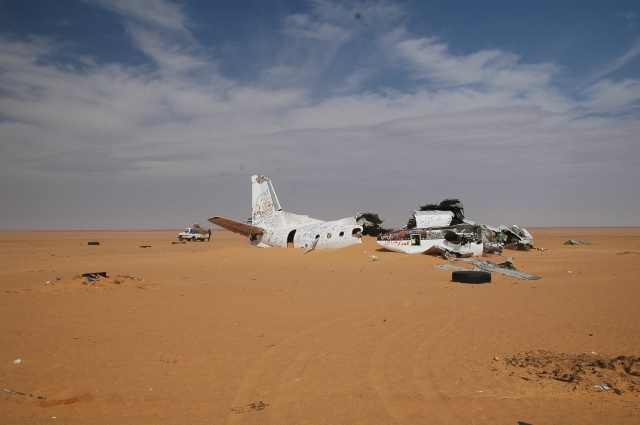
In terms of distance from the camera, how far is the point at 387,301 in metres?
10.6

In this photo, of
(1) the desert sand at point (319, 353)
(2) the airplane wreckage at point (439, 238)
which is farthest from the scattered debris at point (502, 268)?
(2) the airplane wreckage at point (439, 238)

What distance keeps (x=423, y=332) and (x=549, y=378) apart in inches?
100

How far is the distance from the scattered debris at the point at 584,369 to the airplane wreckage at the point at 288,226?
58.1ft

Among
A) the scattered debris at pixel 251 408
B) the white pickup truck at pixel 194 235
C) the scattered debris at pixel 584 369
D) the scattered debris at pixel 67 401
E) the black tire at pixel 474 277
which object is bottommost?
the scattered debris at pixel 67 401

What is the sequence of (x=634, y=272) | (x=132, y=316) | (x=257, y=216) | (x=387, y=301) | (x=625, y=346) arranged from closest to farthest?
(x=625, y=346), (x=132, y=316), (x=387, y=301), (x=634, y=272), (x=257, y=216)

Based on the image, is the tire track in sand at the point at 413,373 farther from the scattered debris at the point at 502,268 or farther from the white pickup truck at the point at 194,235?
the white pickup truck at the point at 194,235

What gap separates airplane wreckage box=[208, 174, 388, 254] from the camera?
2417 centimetres

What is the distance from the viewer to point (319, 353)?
21.4 feet

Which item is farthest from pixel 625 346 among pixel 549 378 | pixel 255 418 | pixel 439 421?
pixel 255 418

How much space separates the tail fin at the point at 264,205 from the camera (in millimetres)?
27625

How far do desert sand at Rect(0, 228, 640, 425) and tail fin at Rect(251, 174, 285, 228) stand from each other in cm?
1470

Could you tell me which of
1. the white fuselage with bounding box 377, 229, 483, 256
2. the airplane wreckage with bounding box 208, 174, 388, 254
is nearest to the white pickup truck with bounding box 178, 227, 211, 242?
the airplane wreckage with bounding box 208, 174, 388, 254

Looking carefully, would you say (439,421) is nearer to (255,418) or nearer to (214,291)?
(255,418)

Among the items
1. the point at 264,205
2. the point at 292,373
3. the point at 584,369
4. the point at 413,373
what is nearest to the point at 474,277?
the point at 584,369
